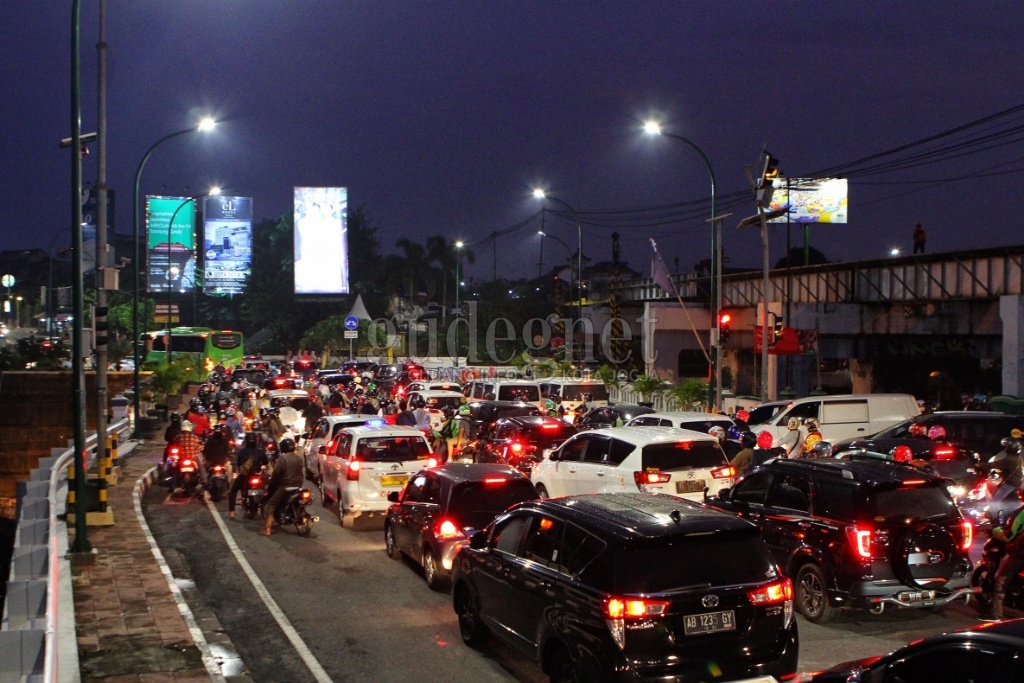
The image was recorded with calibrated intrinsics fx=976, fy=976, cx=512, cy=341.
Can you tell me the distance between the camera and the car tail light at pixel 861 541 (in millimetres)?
9211

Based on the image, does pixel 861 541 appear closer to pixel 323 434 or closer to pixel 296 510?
pixel 296 510

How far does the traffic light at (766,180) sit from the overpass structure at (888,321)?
359 centimetres

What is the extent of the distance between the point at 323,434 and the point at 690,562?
569 inches

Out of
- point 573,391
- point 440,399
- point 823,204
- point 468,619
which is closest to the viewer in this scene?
point 468,619

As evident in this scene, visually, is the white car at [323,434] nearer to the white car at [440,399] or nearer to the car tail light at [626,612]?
the white car at [440,399]

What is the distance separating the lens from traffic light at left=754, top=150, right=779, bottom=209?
2452 centimetres

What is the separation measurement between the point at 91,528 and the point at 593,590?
10714 mm

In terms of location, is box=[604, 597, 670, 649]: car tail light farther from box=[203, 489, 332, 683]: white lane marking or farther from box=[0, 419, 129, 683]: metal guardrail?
box=[0, 419, 129, 683]: metal guardrail

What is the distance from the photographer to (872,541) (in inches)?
364

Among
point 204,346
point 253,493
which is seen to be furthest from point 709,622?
point 204,346

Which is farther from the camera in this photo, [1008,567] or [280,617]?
[280,617]

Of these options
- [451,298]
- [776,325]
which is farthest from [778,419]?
[451,298]

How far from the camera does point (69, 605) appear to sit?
10016mm

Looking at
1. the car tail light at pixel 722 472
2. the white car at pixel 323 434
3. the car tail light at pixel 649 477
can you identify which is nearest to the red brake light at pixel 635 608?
the car tail light at pixel 649 477
